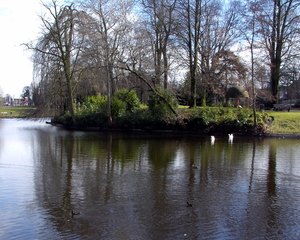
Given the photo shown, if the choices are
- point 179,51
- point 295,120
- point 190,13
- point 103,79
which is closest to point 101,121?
point 103,79

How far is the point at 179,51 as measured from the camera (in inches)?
1257

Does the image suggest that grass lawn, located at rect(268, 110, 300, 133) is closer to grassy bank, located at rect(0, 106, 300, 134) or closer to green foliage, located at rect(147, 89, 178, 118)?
grassy bank, located at rect(0, 106, 300, 134)

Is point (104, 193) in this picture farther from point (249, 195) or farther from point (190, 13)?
point (190, 13)

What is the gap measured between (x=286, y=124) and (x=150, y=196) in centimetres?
1892

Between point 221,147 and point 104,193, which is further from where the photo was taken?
point 221,147

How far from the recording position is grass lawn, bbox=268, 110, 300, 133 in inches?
906

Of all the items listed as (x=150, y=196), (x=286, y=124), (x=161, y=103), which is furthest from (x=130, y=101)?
(x=150, y=196)

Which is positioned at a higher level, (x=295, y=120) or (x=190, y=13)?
(x=190, y=13)

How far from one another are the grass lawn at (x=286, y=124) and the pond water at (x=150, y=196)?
880cm

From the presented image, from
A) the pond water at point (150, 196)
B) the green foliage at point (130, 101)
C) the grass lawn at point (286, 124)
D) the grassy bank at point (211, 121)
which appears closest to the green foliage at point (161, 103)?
the grassy bank at point (211, 121)

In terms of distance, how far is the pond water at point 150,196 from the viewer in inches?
249

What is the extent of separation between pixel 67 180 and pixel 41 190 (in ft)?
3.91

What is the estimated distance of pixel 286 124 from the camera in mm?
24047

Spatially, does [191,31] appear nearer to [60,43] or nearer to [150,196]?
[60,43]
